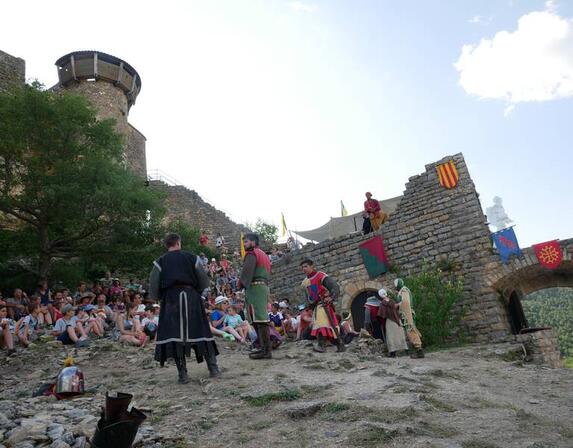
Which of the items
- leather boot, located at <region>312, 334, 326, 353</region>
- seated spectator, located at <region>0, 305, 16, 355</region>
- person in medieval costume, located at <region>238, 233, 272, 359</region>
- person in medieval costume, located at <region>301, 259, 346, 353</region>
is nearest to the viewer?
person in medieval costume, located at <region>238, 233, 272, 359</region>

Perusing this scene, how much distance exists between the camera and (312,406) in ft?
10.8

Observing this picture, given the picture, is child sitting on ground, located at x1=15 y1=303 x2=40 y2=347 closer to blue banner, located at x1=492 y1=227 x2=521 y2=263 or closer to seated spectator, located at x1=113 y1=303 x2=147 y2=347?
seated spectator, located at x1=113 y1=303 x2=147 y2=347

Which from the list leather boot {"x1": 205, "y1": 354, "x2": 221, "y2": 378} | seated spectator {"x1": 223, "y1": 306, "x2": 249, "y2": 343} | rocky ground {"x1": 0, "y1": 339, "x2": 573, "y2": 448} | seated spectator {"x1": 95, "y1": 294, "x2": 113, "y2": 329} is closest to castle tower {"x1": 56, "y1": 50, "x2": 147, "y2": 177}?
seated spectator {"x1": 95, "y1": 294, "x2": 113, "y2": 329}

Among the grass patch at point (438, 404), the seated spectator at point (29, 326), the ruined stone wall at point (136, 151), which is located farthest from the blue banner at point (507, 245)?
the ruined stone wall at point (136, 151)

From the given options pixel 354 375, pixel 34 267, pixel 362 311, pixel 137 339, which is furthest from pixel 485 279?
pixel 34 267

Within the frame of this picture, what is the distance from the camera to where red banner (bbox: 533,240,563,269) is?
9.36 m

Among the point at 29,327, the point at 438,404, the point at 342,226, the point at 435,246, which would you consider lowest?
the point at 438,404

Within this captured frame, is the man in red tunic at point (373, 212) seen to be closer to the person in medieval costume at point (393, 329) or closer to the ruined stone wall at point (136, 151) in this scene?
the person in medieval costume at point (393, 329)

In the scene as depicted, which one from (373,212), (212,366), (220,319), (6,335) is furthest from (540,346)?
(6,335)

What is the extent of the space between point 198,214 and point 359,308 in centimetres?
1454

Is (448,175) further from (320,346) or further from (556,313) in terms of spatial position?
(556,313)

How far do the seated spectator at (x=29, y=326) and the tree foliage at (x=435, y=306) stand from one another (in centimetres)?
728

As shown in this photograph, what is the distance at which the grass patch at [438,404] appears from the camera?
11.0 ft

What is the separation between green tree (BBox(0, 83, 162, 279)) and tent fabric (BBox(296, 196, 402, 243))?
778 cm
